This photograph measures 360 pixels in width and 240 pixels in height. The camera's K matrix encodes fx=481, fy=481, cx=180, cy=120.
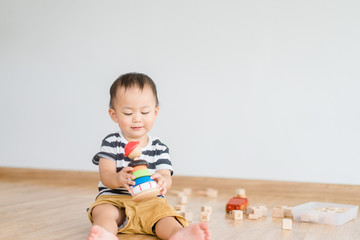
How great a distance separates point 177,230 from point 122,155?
294mm

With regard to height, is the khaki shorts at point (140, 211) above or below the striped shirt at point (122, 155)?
below

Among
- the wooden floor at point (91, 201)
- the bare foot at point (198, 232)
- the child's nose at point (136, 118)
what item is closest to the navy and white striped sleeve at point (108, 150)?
the child's nose at point (136, 118)

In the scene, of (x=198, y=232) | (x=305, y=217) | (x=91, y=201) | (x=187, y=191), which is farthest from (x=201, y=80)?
(x=198, y=232)

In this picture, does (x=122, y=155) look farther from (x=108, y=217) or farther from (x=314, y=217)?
(x=314, y=217)

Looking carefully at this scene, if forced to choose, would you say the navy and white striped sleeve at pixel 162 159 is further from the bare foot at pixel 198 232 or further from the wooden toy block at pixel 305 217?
the wooden toy block at pixel 305 217

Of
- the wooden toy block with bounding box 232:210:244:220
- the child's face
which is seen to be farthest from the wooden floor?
the child's face

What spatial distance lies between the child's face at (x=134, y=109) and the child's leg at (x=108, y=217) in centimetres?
23

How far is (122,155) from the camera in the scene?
145 centimetres

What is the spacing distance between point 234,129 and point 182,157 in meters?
0.33

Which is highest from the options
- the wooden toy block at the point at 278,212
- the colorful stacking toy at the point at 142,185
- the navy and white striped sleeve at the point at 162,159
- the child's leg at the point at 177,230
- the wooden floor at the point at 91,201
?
the navy and white striped sleeve at the point at 162,159

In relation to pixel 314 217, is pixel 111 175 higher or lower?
higher

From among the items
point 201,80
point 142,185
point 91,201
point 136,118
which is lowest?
point 91,201

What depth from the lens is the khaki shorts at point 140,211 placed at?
1.39 meters

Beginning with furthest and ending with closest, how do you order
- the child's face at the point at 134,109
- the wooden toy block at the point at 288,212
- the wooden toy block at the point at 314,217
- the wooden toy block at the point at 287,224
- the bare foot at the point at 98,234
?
the wooden toy block at the point at 288,212, the wooden toy block at the point at 314,217, the wooden toy block at the point at 287,224, the child's face at the point at 134,109, the bare foot at the point at 98,234
